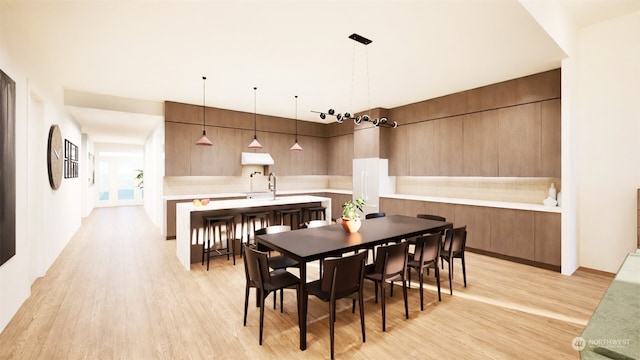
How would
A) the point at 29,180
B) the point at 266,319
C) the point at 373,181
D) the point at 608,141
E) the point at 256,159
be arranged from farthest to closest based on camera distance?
the point at 256,159, the point at 373,181, the point at 608,141, the point at 29,180, the point at 266,319

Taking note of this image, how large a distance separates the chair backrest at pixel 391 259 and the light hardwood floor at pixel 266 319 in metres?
0.52

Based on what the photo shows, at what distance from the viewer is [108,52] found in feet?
12.7

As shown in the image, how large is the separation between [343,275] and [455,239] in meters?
1.91

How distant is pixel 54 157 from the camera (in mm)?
4535

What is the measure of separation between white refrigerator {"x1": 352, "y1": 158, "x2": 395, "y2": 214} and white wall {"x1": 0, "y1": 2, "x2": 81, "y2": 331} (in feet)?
19.6

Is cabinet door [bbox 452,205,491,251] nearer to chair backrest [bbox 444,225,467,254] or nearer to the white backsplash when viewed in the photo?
the white backsplash

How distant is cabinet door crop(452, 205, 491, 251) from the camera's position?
16.4ft

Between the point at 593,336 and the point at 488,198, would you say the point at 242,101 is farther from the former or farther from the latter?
the point at 593,336

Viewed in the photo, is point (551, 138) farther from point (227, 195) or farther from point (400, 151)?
point (227, 195)

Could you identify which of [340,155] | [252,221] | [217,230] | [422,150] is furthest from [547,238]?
[340,155]

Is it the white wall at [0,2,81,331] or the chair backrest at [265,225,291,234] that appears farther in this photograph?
the chair backrest at [265,225,291,234]

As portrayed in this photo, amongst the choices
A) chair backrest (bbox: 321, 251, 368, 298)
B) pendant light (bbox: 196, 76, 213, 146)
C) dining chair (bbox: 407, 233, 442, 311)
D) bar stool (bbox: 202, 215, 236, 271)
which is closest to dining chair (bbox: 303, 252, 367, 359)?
chair backrest (bbox: 321, 251, 368, 298)

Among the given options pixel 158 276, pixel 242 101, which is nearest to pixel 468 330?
pixel 158 276

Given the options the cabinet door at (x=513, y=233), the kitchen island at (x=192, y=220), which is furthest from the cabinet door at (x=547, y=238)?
the kitchen island at (x=192, y=220)
